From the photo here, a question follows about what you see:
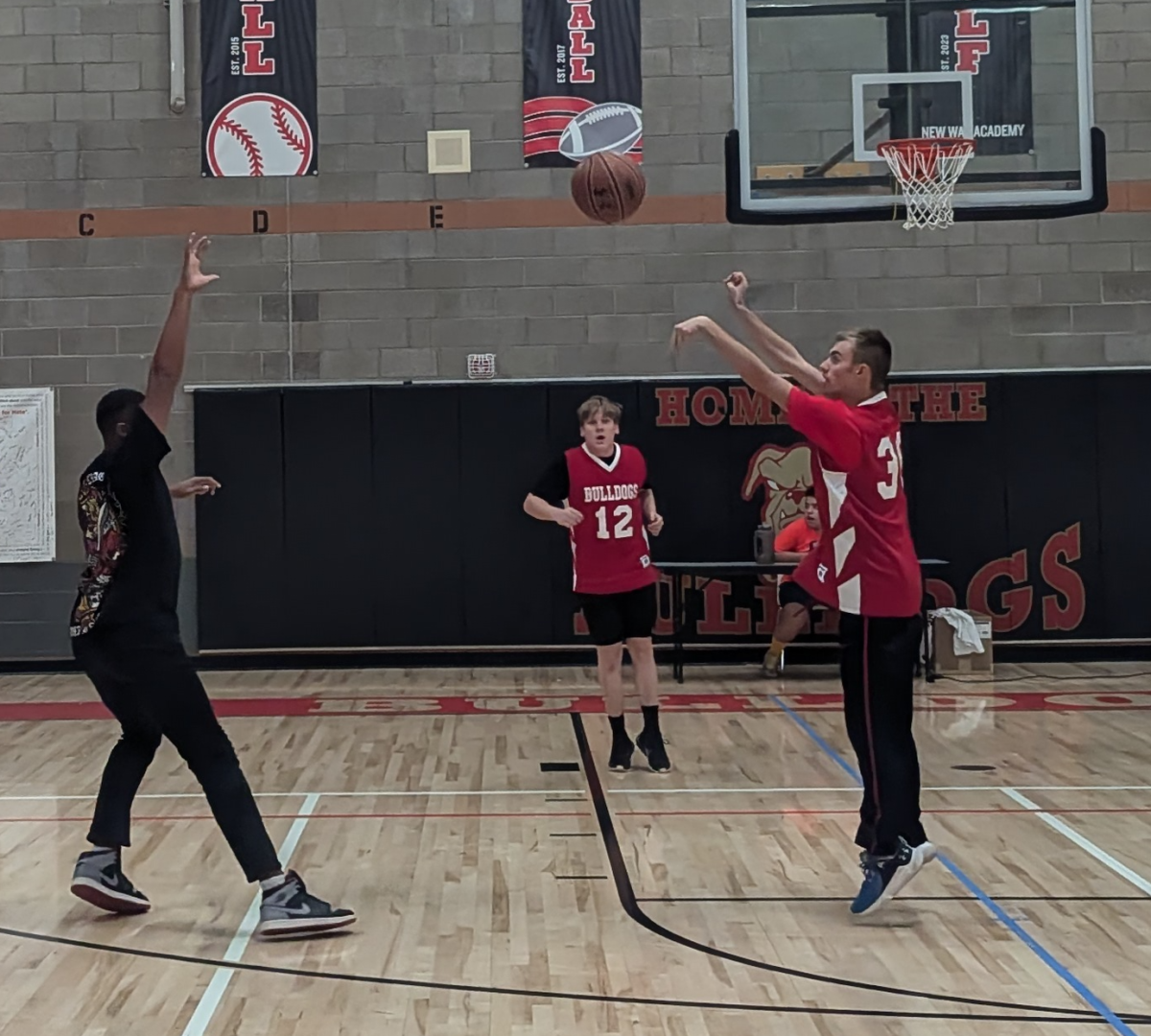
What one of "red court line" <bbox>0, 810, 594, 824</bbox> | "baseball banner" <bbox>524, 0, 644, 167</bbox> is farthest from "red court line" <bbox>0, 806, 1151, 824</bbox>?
"baseball banner" <bbox>524, 0, 644, 167</bbox>

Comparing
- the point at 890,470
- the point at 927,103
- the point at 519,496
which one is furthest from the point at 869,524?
the point at 519,496

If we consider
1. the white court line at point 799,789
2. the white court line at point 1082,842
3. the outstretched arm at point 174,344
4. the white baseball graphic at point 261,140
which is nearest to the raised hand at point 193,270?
the outstretched arm at point 174,344

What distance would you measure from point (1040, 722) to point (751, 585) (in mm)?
3456

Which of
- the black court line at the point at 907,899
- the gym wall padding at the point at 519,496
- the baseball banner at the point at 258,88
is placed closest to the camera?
the black court line at the point at 907,899

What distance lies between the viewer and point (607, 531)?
6.90m

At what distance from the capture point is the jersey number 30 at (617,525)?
690 centimetres

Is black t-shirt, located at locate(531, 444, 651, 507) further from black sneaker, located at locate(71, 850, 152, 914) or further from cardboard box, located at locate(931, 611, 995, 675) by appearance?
cardboard box, located at locate(931, 611, 995, 675)

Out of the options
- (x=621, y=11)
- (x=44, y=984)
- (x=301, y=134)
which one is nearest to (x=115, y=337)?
(x=301, y=134)

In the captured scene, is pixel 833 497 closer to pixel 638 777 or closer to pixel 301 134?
pixel 638 777

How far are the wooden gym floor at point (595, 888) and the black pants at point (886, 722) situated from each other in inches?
12.3

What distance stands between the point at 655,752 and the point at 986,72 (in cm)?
462

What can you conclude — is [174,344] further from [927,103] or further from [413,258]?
[413,258]

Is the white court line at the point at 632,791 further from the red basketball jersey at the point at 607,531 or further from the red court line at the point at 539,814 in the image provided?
the red basketball jersey at the point at 607,531

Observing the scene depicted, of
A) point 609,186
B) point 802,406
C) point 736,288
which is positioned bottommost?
point 802,406
